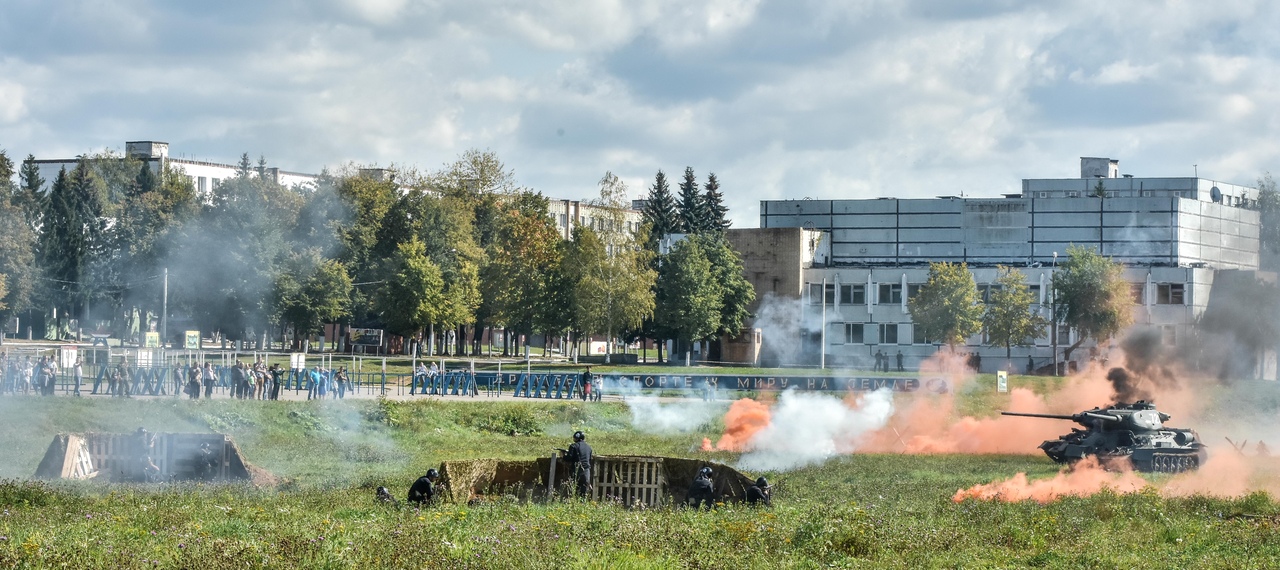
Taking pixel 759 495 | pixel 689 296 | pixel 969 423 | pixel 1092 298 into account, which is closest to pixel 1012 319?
pixel 1092 298

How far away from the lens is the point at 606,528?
2344cm

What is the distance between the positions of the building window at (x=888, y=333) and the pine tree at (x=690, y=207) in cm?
2158

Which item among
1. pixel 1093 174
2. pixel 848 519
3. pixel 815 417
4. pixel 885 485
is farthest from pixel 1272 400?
pixel 1093 174

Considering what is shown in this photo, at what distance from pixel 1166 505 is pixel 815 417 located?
2136cm

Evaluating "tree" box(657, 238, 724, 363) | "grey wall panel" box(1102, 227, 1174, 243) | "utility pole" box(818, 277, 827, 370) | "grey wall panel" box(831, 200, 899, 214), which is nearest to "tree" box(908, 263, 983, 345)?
"utility pole" box(818, 277, 827, 370)

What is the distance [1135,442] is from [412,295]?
199ft

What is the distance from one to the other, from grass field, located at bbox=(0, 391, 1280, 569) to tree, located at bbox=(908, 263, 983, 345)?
165 feet

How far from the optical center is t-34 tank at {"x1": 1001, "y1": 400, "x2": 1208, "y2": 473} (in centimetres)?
4397

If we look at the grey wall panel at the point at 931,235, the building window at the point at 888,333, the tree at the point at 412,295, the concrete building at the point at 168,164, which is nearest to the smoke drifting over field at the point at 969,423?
the tree at the point at 412,295

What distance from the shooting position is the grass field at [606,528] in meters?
20.3

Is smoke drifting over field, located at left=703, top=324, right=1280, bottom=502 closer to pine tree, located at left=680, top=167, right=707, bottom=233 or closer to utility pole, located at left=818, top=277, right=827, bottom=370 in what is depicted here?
utility pole, located at left=818, top=277, right=827, bottom=370

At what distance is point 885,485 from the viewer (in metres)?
36.8

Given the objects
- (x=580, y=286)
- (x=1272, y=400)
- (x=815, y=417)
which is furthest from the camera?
(x=580, y=286)

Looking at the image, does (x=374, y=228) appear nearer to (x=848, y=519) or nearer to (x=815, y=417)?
(x=815, y=417)
